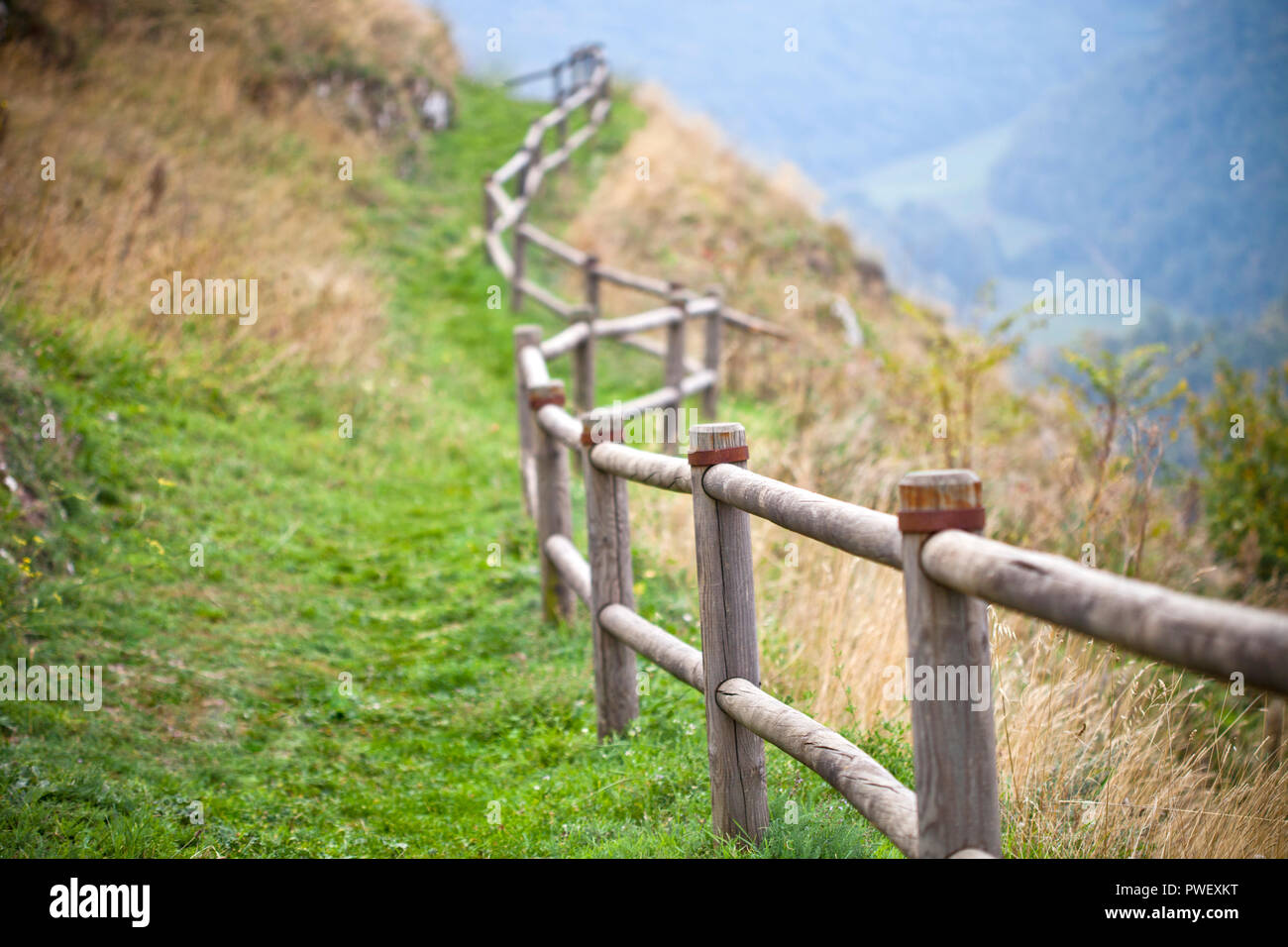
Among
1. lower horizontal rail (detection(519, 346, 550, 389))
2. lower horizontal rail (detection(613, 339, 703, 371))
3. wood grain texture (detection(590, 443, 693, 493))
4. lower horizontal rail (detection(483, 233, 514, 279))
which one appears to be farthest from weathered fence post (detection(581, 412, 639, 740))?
lower horizontal rail (detection(483, 233, 514, 279))

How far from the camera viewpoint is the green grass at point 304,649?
3.04 metres

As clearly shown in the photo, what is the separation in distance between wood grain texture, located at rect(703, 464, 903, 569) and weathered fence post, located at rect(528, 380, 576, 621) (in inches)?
86.9

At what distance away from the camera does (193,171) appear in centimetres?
961

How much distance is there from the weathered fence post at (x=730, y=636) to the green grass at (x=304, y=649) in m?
0.12

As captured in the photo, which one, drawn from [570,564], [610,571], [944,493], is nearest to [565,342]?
[570,564]

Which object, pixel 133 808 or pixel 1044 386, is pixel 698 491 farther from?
pixel 1044 386

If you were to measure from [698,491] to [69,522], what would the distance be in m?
3.84

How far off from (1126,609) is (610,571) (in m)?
2.57

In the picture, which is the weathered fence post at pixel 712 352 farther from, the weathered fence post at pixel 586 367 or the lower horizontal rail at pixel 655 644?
the lower horizontal rail at pixel 655 644

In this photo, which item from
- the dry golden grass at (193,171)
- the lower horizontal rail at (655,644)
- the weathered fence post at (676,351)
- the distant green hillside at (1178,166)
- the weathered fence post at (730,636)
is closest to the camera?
the weathered fence post at (730,636)

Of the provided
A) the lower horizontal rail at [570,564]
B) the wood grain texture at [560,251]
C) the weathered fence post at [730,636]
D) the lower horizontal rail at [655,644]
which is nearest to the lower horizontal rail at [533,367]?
the lower horizontal rail at [570,564]

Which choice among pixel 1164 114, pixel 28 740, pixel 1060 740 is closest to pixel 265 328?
pixel 28 740

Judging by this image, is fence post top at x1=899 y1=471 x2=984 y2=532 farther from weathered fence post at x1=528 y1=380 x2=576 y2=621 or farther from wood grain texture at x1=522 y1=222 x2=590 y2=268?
wood grain texture at x1=522 y1=222 x2=590 y2=268

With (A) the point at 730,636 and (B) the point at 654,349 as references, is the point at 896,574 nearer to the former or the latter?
(A) the point at 730,636
